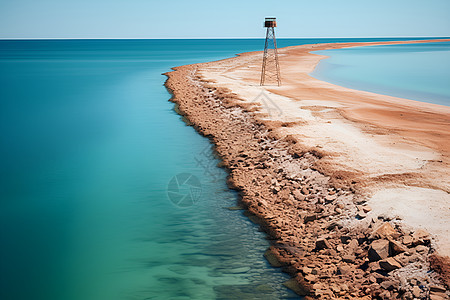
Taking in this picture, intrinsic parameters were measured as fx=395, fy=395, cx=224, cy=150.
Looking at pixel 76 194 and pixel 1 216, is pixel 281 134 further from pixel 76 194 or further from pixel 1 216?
pixel 1 216

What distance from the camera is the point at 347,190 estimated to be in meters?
11.2

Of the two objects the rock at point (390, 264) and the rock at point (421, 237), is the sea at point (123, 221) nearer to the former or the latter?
the rock at point (390, 264)

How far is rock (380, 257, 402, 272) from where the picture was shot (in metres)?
7.79

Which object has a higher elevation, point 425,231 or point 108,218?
point 425,231

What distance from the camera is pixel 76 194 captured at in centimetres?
1357

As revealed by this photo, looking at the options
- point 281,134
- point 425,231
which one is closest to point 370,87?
point 281,134

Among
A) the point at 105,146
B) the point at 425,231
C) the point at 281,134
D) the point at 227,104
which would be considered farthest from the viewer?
the point at 227,104

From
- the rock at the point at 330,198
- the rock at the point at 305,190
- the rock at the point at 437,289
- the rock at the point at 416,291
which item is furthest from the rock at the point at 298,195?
the rock at the point at 437,289

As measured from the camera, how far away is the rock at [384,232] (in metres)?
8.59

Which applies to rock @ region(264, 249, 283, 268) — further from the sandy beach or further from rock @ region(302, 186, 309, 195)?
rock @ region(302, 186, 309, 195)

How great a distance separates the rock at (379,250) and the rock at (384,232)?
22cm

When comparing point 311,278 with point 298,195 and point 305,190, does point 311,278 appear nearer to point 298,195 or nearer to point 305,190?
point 298,195

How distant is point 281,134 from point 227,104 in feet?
27.8

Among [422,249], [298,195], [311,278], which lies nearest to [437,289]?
[422,249]
